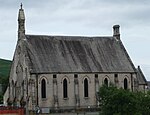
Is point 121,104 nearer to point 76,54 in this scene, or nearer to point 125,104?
point 125,104

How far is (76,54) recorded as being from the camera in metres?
95.0

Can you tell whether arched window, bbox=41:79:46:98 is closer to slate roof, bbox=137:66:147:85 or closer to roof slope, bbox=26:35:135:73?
roof slope, bbox=26:35:135:73

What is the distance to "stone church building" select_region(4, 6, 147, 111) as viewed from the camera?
8931 cm

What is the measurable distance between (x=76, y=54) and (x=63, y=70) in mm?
5350

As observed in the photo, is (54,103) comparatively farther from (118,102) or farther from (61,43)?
(118,102)

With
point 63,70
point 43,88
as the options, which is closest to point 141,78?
point 63,70

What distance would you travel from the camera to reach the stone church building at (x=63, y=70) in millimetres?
89312

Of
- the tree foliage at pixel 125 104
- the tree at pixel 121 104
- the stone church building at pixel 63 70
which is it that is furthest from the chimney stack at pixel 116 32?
the tree at pixel 121 104

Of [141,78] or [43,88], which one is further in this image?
Answer: [141,78]

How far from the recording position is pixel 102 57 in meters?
97.5

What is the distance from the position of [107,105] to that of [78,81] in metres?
20.7

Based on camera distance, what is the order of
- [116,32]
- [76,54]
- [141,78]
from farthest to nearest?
1. [141,78]
2. [116,32]
3. [76,54]

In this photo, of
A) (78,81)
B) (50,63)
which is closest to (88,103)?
(78,81)

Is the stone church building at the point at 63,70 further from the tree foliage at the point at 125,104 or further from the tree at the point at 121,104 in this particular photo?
the tree at the point at 121,104
